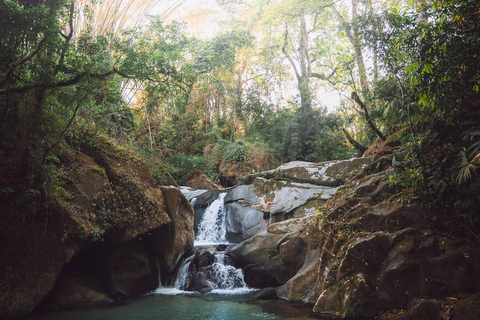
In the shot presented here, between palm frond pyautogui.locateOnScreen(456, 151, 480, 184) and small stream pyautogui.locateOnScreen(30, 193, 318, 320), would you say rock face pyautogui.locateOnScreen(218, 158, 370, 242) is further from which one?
palm frond pyautogui.locateOnScreen(456, 151, 480, 184)

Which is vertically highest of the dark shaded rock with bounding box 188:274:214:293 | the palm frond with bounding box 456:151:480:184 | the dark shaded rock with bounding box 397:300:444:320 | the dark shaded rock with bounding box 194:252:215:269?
the palm frond with bounding box 456:151:480:184

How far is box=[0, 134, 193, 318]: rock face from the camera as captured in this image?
20.9 ft

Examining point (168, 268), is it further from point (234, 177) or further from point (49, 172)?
point (234, 177)

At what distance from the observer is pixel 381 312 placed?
5434 millimetres

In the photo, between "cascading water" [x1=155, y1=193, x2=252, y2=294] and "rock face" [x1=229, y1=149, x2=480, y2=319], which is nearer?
"rock face" [x1=229, y1=149, x2=480, y2=319]

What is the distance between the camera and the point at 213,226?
540 inches

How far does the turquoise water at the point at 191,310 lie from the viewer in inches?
255

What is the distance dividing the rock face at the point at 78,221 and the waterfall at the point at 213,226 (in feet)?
10.1

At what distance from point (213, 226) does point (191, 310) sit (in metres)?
6.65

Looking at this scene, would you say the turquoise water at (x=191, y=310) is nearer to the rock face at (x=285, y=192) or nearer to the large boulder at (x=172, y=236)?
the large boulder at (x=172, y=236)

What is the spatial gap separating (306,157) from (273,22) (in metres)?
11.0

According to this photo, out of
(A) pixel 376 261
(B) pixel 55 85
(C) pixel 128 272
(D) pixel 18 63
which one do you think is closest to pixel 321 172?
(A) pixel 376 261

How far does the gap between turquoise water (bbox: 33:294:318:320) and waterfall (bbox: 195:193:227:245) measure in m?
4.98

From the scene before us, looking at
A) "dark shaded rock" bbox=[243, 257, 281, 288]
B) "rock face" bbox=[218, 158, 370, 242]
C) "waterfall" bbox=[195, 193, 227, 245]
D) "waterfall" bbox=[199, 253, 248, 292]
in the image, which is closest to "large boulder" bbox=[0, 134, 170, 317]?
"waterfall" bbox=[199, 253, 248, 292]
